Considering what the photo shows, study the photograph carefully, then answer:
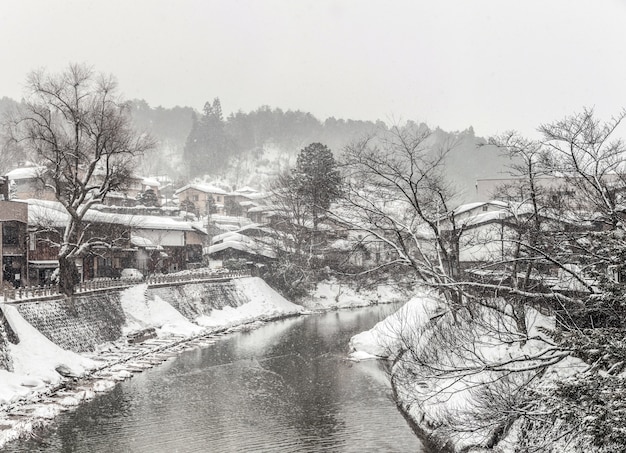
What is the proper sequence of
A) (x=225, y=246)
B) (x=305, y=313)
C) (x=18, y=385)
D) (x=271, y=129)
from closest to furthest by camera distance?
(x=18, y=385) → (x=305, y=313) → (x=225, y=246) → (x=271, y=129)

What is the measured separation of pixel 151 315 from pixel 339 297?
19.2 m

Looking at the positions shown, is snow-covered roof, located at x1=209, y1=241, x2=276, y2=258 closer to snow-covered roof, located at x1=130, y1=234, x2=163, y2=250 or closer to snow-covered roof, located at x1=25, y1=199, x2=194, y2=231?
snow-covered roof, located at x1=130, y1=234, x2=163, y2=250

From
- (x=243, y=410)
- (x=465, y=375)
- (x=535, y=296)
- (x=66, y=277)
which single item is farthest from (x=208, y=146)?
→ (x=465, y=375)

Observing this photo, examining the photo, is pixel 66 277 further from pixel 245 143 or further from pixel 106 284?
pixel 245 143

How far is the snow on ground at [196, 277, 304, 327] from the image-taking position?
33531 mm

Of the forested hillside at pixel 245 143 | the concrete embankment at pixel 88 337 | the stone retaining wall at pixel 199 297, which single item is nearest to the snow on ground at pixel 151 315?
the concrete embankment at pixel 88 337

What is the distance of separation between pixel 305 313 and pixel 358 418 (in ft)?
81.1

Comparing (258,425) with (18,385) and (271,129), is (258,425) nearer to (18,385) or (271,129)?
(18,385)

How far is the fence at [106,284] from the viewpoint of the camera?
21016mm

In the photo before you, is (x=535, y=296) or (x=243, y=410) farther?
(x=243, y=410)

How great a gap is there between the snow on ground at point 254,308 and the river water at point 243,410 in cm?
868

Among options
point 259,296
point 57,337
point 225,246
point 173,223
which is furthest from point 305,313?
point 57,337

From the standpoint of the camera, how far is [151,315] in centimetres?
2900

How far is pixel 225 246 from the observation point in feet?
148
